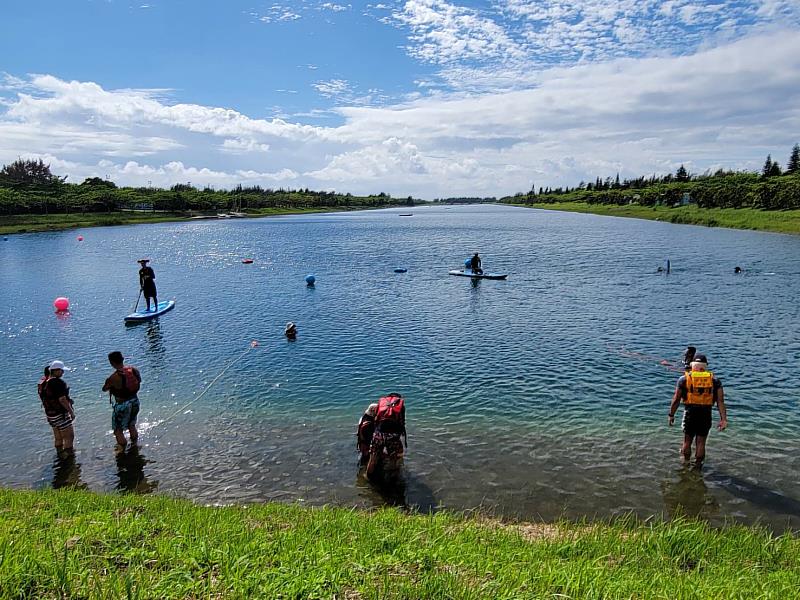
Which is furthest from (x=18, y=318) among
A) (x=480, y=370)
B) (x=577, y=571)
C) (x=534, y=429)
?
(x=577, y=571)

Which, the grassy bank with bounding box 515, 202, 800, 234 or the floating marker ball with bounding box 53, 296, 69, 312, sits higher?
the grassy bank with bounding box 515, 202, 800, 234

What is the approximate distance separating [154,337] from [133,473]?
1677cm

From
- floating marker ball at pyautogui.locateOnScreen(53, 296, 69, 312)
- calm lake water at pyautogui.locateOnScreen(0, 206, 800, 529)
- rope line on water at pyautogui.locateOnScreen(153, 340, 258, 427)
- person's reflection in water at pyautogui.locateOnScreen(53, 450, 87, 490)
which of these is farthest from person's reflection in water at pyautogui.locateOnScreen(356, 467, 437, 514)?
floating marker ball at pyautogui.locateOnScreen(53, 296, 69, 312)

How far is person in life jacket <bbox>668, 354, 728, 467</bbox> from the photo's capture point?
1286cm

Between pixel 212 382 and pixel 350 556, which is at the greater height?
pixel 350 556

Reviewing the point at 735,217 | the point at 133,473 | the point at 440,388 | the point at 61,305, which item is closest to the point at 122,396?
the point at 133,473

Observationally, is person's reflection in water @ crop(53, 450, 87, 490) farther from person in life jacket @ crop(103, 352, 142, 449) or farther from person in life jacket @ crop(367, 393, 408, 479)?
person in life jacket @ crop(367, 393, 408, 479)

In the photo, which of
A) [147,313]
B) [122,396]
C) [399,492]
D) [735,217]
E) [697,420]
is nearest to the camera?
[399,492]

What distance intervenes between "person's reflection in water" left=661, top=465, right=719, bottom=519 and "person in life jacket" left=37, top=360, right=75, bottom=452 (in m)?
15.5

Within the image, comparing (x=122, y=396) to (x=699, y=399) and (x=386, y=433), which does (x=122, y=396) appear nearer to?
(x=386, y=433)

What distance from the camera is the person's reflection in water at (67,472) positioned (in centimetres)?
1308

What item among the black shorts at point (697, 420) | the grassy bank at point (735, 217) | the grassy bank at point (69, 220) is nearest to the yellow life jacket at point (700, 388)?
the black shorts at point (697, 420)

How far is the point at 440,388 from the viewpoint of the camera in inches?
789

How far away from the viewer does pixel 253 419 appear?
17.5 m
